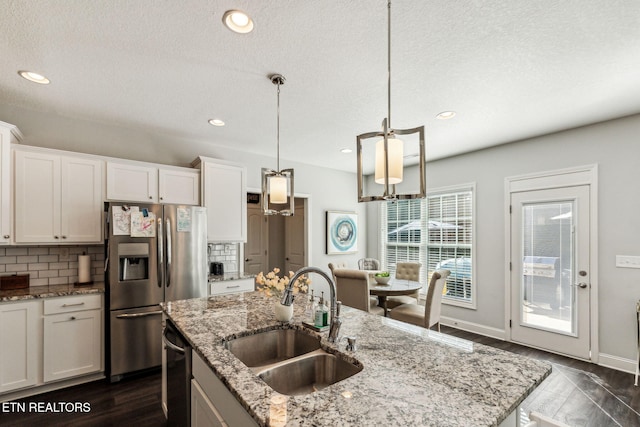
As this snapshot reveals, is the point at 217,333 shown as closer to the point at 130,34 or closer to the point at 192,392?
the point at 192,392

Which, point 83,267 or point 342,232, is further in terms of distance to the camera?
point 342,232

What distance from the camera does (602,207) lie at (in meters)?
3.18

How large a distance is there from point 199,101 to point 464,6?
2277 mm

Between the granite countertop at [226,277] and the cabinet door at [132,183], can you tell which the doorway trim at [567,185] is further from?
the cabinet door at [132,183]

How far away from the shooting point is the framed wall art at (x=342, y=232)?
534cm

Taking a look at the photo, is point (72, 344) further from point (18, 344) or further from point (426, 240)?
point (426, 240)

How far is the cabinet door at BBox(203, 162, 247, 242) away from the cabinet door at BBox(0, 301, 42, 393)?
1699 mm

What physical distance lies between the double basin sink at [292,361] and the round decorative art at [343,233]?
3.66 meters

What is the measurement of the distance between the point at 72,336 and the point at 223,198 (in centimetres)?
201

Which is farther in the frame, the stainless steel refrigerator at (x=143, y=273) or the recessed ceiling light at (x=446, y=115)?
the recessed ceiling light at (x=446, y=115)

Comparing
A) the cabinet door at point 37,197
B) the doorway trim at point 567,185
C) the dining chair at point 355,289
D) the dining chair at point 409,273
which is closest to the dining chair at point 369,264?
the dining chair at point 409,273

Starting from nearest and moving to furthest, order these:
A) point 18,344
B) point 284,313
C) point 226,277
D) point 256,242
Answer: point 284,313 → point 18,344 → point 226,277 → point 256,242

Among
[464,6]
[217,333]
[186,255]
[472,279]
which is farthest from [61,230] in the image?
[472,279]

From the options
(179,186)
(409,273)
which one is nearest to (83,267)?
(179,186)
